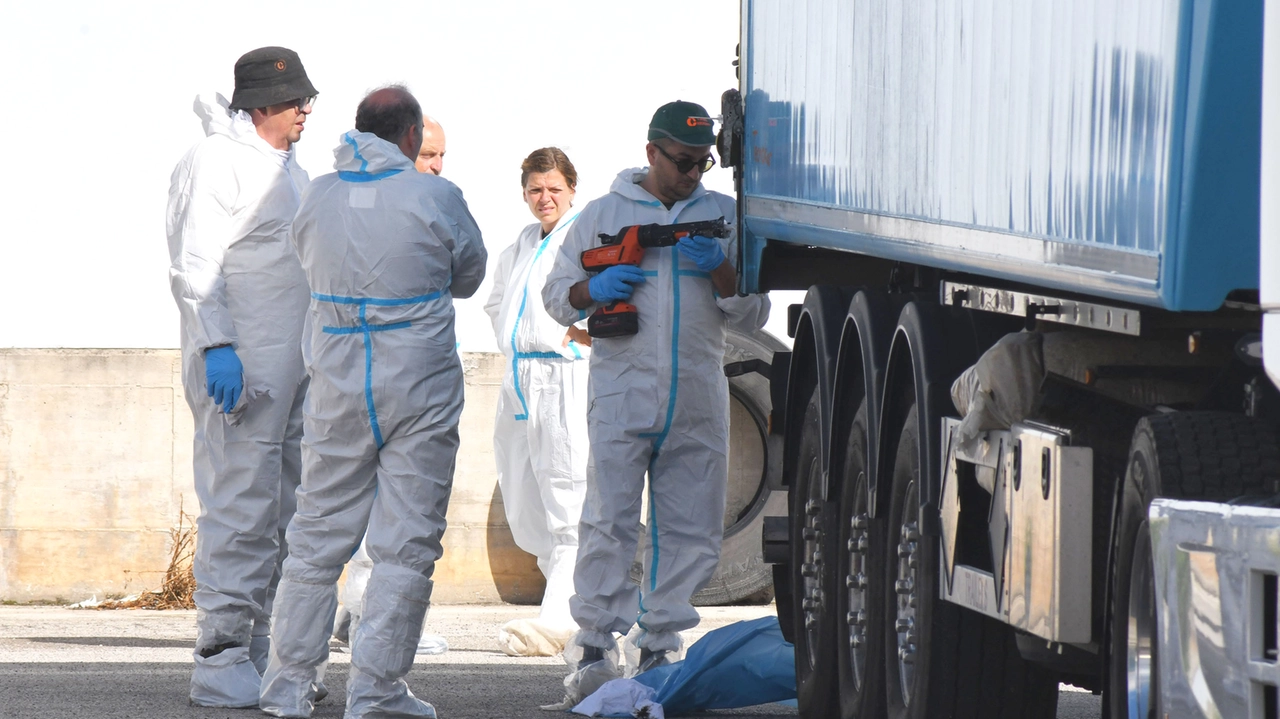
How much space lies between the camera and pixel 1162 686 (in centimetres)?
285

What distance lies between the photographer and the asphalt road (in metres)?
5.82

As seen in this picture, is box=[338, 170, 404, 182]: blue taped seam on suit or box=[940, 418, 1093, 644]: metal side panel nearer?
box=[940, 418, 1093, 644]: metal side panel

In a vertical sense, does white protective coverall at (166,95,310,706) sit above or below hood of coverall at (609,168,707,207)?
below

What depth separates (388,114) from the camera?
556 centimetres

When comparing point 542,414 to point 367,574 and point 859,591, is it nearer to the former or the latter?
point 367,574

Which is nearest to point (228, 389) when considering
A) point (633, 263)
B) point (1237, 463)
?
point (633, 263)

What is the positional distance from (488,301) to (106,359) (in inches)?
79.9

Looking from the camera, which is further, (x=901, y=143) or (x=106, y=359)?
(x=106, y=359)

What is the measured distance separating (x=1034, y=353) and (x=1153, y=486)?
0.88 meters

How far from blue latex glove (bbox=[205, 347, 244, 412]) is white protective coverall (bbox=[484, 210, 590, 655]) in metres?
2.00

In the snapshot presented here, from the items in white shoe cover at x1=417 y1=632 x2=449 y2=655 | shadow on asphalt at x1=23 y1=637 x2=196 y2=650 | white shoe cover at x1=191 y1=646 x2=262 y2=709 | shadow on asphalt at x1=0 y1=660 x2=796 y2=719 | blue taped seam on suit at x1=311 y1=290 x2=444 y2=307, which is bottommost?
shadow on asphalt at x1=23 y1=637 x2=196 y2=650

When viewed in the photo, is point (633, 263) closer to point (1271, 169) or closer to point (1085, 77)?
point (1085, 77)

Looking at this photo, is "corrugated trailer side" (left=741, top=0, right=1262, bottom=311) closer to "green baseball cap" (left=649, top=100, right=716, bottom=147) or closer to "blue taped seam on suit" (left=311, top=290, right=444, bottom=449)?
"green baseball cap" (left=649, top=100, right=716, bottom=147)

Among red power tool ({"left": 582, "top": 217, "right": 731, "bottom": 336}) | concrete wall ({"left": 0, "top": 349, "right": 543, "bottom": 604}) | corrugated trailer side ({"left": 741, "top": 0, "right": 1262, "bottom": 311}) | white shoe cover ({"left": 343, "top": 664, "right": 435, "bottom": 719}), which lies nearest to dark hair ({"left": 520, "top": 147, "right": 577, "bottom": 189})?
red power tool ({"left": 582, "top": 217, "right": 731, "bottom": 336})
